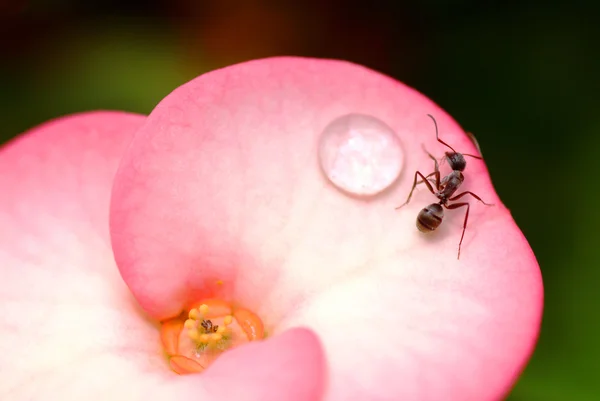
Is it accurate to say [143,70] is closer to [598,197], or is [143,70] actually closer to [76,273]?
[76,273]

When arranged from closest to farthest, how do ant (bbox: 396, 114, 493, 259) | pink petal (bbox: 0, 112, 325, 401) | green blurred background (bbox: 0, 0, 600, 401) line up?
1. pink petal (bbox: 0, 112, 325, 401)
2. ant (bbox: 396, 114, 493, 259)
3. green blurred background (bbox: 0, 0, 600, 401)

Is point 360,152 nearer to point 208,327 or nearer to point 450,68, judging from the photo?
point 208,327

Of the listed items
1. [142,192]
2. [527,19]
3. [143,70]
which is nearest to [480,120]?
[527,19]

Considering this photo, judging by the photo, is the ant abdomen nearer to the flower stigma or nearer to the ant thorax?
the ant thorax

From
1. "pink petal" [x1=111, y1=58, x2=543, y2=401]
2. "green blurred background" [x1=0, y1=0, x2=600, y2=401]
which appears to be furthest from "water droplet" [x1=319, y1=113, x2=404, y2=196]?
"green blurred background" [x1=0, y1=0, x2=600, y2=401]

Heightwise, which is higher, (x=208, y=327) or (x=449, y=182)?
(x=449, y=182)

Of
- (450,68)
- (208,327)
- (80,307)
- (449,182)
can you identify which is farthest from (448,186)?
(450,68)
